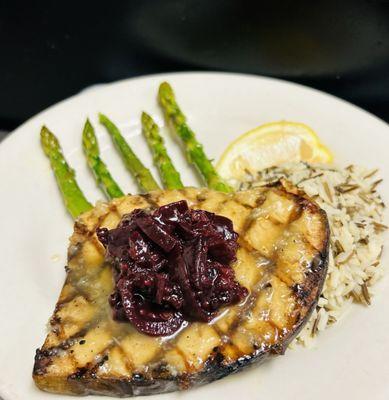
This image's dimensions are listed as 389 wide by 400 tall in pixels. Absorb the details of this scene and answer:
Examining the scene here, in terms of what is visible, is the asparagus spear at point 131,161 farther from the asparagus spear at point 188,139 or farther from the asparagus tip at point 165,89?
the asparagus tip at point 165,89

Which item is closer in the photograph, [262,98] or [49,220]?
[49,220]

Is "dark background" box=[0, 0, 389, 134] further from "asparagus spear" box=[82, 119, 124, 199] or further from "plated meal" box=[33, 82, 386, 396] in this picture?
"plated meal" box=[33, 82, 386, 396]

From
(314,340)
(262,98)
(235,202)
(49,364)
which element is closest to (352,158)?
(262,98)

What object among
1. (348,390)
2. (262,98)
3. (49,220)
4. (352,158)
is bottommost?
(348,390)

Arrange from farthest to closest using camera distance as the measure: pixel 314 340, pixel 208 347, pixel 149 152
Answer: pixel 149 152, pixel 314 340, pixel 208 347

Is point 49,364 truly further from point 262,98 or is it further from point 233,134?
point 262,98

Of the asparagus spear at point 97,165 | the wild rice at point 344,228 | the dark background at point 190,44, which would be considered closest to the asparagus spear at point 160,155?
the asparagus spear at point 97,165

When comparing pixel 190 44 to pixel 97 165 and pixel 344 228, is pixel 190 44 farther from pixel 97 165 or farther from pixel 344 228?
pixel 344 228
